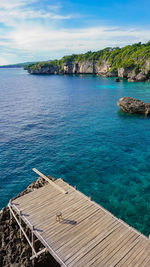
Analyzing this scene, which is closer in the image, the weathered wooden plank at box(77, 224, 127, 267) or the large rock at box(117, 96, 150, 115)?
the weathered wooden plank at box(77, 224, 127, 267)

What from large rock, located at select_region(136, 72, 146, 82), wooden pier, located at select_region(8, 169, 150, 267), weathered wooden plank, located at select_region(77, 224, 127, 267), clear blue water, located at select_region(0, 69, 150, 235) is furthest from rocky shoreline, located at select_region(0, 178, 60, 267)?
large rock, located at select_region(136, 72, 146, 82)

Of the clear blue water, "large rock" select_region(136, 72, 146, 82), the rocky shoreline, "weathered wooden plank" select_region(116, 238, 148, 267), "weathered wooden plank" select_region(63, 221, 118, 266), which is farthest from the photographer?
"large rock" select_region(136, 72, 146, 82)

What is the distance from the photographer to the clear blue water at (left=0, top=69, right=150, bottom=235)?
27.9 metres

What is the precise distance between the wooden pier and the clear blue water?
7979 millimetres

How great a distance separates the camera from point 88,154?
39031mm

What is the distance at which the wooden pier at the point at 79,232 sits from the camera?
14.2 meters

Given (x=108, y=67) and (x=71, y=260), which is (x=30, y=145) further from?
(x=108, y=67)

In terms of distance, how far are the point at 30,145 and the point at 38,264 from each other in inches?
1112

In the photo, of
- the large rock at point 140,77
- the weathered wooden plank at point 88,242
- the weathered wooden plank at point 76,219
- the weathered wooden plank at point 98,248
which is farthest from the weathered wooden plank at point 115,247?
the large rock at point 140,77

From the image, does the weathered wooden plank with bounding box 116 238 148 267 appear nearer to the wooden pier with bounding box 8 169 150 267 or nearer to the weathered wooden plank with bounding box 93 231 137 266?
the wooden pier with bounding box 8 169 150 267

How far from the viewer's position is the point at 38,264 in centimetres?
1794

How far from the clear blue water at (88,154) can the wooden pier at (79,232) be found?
7.98 m

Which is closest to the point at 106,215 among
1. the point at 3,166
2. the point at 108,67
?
the point at 3,166

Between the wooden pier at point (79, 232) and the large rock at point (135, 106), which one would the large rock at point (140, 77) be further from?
the wooden pier at point (79, 232)
